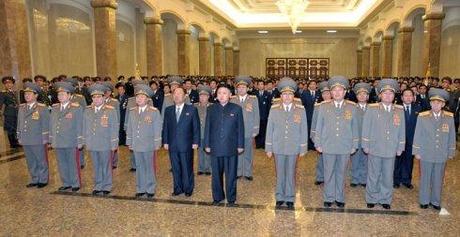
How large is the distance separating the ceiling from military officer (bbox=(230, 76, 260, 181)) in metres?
15.9

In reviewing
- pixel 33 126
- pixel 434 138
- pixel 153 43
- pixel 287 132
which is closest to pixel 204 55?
pixel 153 43

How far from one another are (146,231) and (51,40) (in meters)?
11.1

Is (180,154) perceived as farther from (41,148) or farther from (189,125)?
(41,148)

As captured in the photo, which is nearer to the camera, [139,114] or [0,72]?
[139,114]

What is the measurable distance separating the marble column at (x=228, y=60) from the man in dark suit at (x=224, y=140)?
26.1 meters

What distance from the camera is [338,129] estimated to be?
16.9ft

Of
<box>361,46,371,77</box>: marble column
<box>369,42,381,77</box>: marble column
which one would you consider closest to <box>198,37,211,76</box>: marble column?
<box>369,42,381,77</box>: marble column

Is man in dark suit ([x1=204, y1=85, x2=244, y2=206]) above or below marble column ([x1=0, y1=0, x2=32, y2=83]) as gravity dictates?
below

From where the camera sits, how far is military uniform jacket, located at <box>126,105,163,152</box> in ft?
18.3

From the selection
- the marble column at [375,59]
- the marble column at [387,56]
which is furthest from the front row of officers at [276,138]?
the marble column at [375,59]

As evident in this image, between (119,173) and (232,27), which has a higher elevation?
(232,27)

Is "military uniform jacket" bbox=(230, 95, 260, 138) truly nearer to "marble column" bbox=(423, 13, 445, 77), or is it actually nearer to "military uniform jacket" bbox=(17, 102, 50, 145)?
"military uniform jacket" bbox=(17, 102, 50, 145)

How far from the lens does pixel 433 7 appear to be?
42.3 ft

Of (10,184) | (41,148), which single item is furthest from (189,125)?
(10,184)
